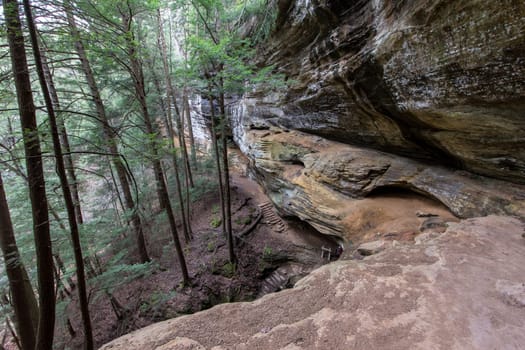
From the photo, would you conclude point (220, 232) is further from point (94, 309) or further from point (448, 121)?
point (448, 121)

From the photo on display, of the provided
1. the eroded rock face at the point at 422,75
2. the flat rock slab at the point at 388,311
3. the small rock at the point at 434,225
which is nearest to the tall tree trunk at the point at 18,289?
the flat rock slab at the point at 388,311

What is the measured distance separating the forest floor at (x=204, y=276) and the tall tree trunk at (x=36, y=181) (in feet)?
11.1

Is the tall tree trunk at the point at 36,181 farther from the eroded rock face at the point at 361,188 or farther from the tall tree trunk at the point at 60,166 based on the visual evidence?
the eroded rock face at the point at 361,188

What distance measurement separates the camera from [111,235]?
270 inches

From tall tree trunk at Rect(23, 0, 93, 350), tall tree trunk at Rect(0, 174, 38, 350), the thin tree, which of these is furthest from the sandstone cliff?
the thin tree

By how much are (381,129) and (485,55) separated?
121 inches

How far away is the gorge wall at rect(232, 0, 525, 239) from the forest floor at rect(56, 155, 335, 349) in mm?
2015

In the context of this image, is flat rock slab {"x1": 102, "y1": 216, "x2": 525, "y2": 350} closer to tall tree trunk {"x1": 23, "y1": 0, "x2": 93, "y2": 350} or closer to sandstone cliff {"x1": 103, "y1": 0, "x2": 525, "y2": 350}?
sandstone cliff {"x1": 103, "y1": 0, "x2": 525, "y2": 350}

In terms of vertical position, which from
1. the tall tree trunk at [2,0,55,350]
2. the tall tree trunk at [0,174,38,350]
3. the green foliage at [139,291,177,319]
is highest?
the tall tree trunk at [2,0,55,350]

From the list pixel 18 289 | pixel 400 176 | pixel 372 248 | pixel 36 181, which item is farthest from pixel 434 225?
pixel 18 289

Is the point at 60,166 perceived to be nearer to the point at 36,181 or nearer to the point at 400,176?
the point at 36,181

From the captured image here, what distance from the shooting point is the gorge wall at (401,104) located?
389cm

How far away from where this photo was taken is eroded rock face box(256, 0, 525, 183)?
12.2 ft

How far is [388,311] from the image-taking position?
2.37m
